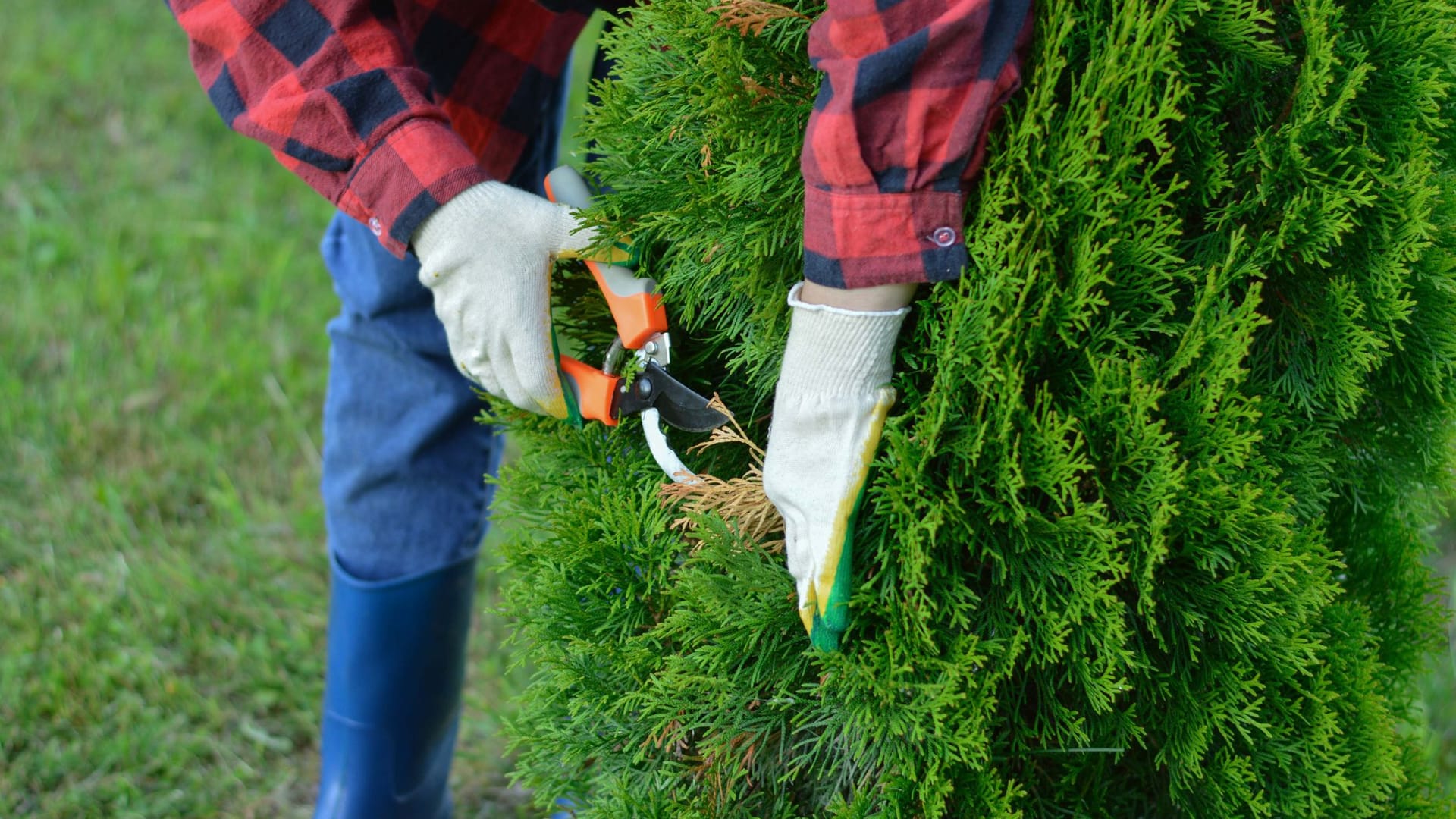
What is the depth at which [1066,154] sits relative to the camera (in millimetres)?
1156

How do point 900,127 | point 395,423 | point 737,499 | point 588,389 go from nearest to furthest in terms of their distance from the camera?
1. point 900,127
2. point 737,499
3. point 588,389
4. point 395,423

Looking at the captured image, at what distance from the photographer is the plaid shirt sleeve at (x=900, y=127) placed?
3.63 feet

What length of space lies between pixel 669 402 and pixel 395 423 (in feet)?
2.53

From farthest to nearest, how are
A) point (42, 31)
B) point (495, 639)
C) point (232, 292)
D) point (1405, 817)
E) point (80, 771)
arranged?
1. point (42, 31)
2. point (232, 292)
3. point (495, 639)
4. point (80, 771)
5. point (1405, 817)

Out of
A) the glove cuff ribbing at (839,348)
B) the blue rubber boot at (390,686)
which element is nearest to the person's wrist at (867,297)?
the glove cuff ribbing at (839,348)

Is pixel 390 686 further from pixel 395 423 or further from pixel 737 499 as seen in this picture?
pixel 737 499

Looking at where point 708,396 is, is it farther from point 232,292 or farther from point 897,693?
point 232,292

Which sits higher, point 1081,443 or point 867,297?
point 867,297

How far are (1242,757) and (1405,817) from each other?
14.5 inches

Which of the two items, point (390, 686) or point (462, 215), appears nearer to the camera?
point (462, 215)

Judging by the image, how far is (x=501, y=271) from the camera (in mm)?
1467

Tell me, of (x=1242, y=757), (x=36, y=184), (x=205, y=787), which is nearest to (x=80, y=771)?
(x=205, y=787)

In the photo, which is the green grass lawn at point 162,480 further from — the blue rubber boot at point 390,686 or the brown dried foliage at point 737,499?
the brown dried foliage at point 737,499

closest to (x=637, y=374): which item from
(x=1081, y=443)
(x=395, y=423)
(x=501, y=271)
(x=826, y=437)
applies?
(x=501, y=271)
